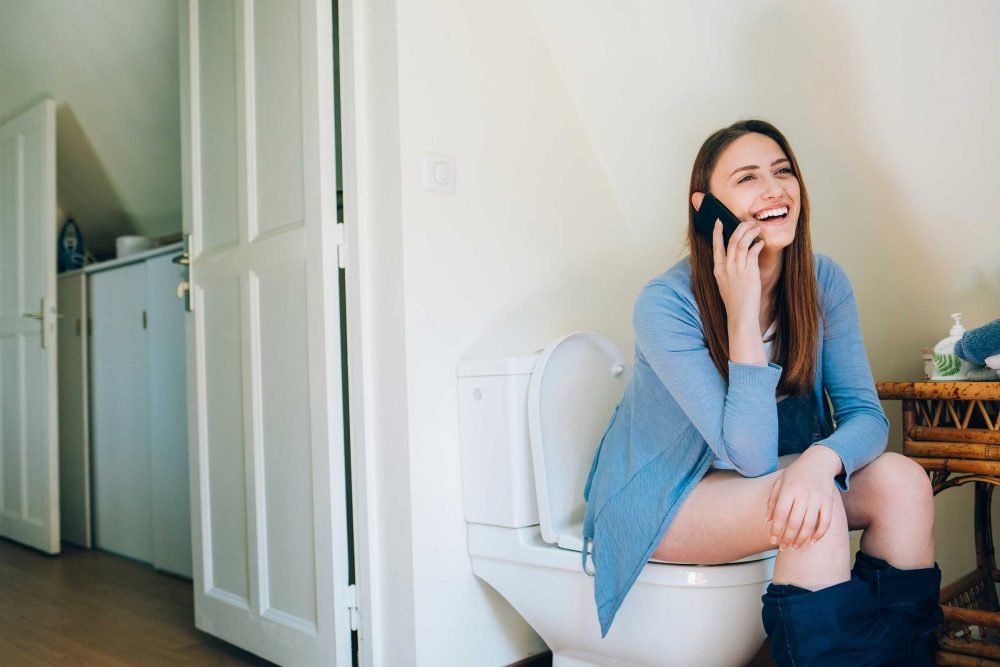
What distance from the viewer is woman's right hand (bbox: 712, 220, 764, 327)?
1305mm

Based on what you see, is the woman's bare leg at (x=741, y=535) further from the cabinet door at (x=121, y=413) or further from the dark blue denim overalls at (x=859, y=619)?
the cabinet door at (x=121, y=413)

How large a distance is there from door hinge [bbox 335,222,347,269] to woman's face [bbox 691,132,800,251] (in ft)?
2.49

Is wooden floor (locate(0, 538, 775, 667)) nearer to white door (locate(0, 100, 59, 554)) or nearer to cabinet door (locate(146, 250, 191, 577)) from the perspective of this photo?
cabinet door (locate(146, 250, 191, 577))

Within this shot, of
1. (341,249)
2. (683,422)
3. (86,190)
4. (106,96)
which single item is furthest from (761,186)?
(86,190)

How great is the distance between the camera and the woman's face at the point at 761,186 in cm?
140

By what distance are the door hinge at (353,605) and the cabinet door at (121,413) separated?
5.13ft

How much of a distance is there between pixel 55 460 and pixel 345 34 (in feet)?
7.65

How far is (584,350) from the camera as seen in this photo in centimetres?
178

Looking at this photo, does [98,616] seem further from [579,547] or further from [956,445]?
[956,445]

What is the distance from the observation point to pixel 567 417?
5.62 feet

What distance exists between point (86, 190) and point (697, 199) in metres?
3.18

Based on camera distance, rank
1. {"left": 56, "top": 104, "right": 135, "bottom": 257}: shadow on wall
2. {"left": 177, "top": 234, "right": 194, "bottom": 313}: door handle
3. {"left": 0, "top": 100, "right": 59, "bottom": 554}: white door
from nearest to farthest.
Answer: {"left": 177, "top": 234, "right": 194, "bottom": 313}: door handle < {"left": 0, "top": 100, "right": 59, "bottom": 554}: white door < {"left": 56, "top": 104, "right": 135, "bottom": 257}: shadow on wall

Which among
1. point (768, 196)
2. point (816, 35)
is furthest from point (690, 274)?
point (816, 35)

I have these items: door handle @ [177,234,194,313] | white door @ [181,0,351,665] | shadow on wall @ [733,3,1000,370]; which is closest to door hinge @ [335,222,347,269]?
white door @ [181,0,351,665]
